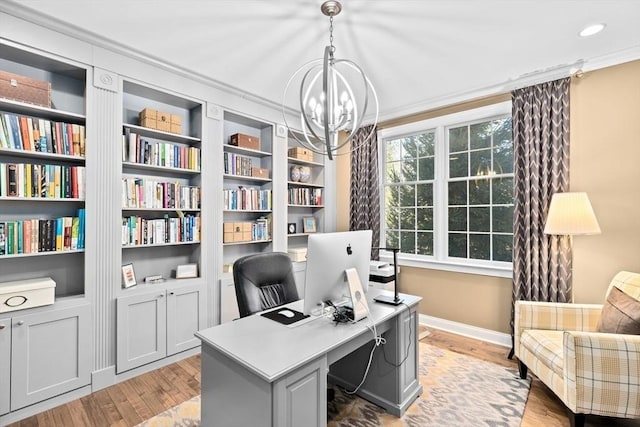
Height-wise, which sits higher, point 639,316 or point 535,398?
point 639,316

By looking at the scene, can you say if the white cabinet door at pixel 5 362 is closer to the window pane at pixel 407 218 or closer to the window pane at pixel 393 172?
the window pane at pixel 407 218

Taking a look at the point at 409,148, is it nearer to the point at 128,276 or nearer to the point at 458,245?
the point at 458,245

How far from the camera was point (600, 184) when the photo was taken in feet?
8.55

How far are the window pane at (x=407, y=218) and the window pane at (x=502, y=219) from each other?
93 centimetres

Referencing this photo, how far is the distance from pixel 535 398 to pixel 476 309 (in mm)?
1158

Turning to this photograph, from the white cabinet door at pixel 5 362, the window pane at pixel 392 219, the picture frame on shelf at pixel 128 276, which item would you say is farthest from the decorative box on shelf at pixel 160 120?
the window pane at pixel 392 219

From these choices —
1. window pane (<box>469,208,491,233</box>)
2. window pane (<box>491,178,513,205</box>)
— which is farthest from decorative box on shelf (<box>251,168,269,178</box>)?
window pane (<box>491,178,513,205</box>)

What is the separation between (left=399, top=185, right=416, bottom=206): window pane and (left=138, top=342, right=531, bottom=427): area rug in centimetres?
202

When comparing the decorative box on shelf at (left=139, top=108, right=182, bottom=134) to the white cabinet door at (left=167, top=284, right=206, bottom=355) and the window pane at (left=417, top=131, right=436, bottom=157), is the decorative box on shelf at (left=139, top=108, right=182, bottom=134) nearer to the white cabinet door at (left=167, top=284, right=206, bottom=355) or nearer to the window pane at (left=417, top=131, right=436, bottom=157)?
the white cabinet door at (left=167, top=284, right=206, bottom=355)

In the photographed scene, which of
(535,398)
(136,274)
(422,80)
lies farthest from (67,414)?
(422,80)

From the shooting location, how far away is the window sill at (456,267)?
3.13 metres

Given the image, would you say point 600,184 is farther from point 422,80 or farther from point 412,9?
point 412,9

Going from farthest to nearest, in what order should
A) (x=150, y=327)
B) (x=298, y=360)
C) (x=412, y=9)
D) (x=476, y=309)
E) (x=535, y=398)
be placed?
(x=476, y=309) → (x=150, y=327) → (x=535, y=398) → (x=412, y=9) → (x=298, y=360)

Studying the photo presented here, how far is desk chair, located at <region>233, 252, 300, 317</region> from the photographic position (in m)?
1.98
